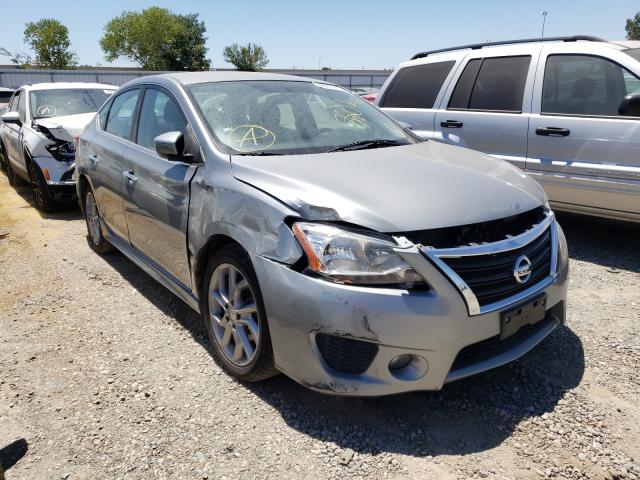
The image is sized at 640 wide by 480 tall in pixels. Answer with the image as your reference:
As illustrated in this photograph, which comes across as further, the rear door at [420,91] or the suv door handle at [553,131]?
the rear door at [420,91]

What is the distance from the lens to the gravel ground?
2.25m

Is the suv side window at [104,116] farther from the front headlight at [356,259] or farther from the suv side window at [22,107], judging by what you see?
the suv side window at [22,107]

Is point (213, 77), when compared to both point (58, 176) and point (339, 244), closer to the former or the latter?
point (339, 244)

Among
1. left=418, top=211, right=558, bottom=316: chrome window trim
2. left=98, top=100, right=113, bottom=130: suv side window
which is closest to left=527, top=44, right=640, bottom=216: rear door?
left=418, top=211, right=558, bottom=316: chrome window trim

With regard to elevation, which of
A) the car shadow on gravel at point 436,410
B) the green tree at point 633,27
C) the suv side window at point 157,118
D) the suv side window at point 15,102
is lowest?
the car shadow on gravel at point 436,410

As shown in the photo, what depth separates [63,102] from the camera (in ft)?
25.6

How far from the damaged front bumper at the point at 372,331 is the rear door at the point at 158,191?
0.91m

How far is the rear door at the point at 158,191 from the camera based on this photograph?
3.15 meters

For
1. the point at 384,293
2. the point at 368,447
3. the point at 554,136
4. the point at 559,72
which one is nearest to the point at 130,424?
the point at 368,447

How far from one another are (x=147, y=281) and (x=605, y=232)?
463cm

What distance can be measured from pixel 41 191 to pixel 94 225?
221cm

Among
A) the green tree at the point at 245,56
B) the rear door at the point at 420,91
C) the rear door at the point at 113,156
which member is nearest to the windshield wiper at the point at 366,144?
the rear door at the point at 113,156

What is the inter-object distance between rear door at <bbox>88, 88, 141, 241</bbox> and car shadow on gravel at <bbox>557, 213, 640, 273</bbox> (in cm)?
403

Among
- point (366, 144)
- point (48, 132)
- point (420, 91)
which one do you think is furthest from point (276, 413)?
point (48, 132)
